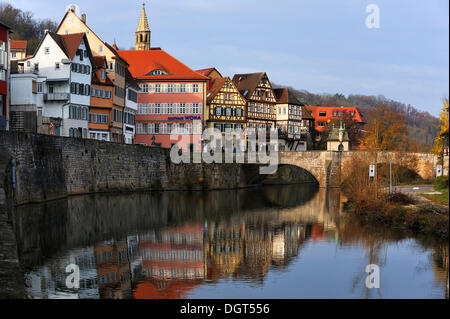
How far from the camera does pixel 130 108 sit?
66.6 meters

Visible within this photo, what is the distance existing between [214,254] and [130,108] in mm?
40980

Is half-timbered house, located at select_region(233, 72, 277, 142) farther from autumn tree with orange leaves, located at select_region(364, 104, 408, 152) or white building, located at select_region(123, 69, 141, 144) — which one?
white building, located at select_region(123, 69, 141, 144)

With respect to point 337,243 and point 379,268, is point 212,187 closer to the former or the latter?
point 337,243

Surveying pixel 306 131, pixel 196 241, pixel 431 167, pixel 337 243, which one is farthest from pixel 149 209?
pixel 306 131

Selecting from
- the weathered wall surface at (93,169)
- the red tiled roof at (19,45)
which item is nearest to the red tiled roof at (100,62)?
the weathered wall surface at (93,169)

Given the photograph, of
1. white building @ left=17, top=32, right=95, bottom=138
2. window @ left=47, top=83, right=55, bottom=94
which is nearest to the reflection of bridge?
white building @ left=17, top=32, right=95, bottom=138

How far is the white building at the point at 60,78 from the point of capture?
5344 centimetres

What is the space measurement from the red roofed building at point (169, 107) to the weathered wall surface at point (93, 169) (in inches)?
362

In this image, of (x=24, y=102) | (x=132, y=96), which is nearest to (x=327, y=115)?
(x=132, y=96)

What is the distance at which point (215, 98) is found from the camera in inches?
3000

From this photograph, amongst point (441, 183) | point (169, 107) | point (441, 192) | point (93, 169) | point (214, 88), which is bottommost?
point (441, 192)

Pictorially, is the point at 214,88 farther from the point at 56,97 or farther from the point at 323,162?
the point at 56,97

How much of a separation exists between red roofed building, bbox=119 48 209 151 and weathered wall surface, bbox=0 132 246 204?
920cm

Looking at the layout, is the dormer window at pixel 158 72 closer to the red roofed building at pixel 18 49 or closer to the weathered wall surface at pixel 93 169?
the red roofed building at pixel 18 49
